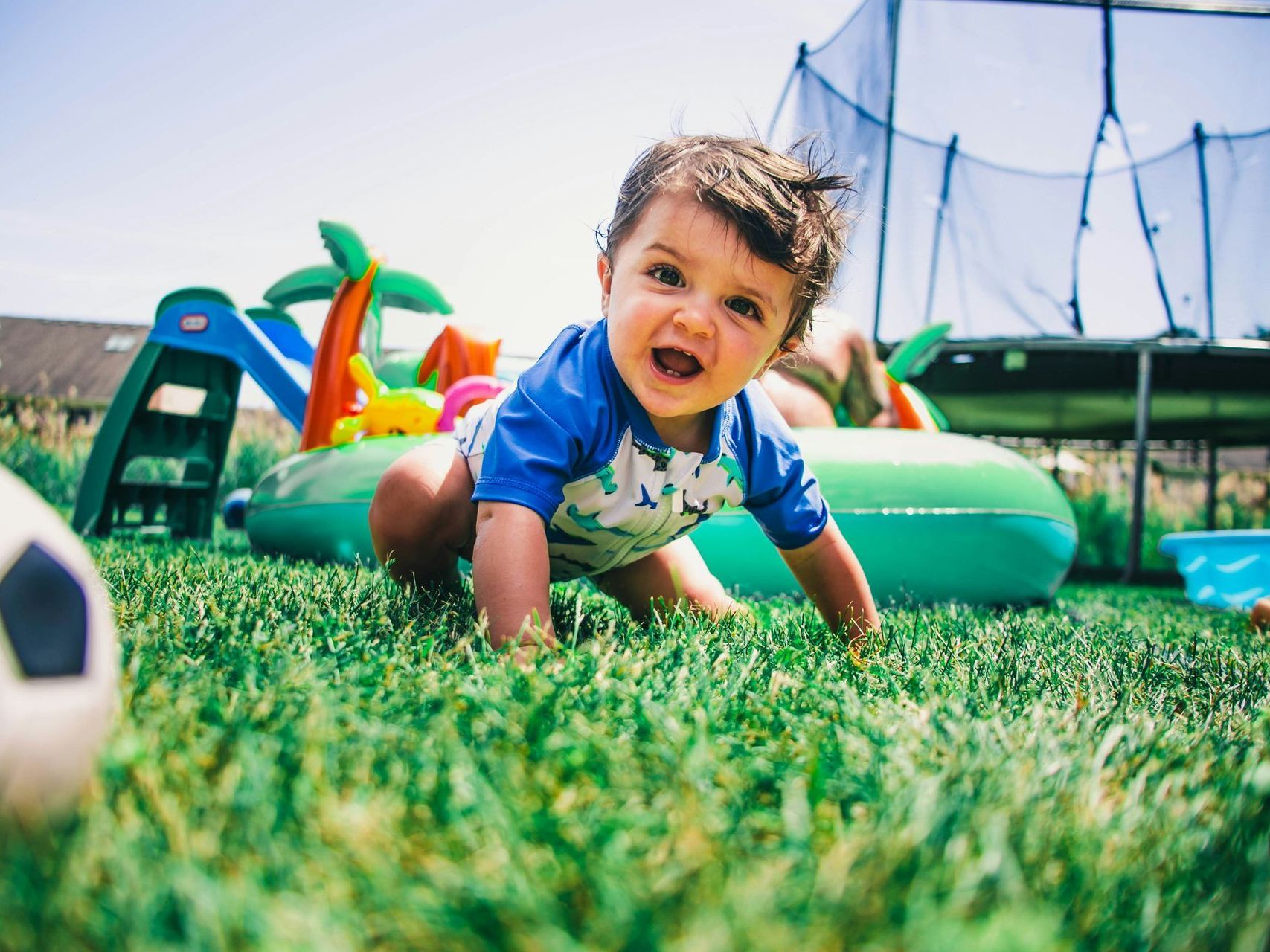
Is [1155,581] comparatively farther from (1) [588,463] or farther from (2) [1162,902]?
(2) [1162,902]

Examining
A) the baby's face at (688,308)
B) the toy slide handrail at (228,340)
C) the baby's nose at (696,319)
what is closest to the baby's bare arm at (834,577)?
the baby's face at (688,308)

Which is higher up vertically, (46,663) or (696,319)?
(696,319)

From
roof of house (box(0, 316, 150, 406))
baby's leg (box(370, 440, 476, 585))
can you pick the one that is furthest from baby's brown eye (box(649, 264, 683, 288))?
roof of house (box(0, 316, 150, 406))

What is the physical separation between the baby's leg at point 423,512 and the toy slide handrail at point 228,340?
8.40ft

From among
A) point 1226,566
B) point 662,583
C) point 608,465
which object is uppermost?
point 608,465

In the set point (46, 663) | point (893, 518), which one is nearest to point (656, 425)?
point (46, 663)

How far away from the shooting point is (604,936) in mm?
506

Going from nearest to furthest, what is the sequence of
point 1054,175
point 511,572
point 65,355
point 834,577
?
point 511,572 < point 834,577 < point 1054,175 < point 65,355

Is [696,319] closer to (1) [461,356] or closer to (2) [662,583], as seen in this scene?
(2) [662,583]

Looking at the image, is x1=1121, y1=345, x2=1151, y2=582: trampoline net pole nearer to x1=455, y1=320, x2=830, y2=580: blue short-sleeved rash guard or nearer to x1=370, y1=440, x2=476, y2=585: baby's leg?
x1=455, y1=320, x2=830, y2=580: blue short-sleeved rash guard

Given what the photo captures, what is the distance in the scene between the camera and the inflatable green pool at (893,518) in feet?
10.3

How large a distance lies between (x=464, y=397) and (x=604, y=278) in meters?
1.78

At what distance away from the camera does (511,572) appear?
1415mm

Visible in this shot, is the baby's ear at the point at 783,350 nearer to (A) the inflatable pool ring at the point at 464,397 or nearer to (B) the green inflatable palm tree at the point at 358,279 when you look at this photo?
(A) the inflatable pool ring at the point at 464,397
